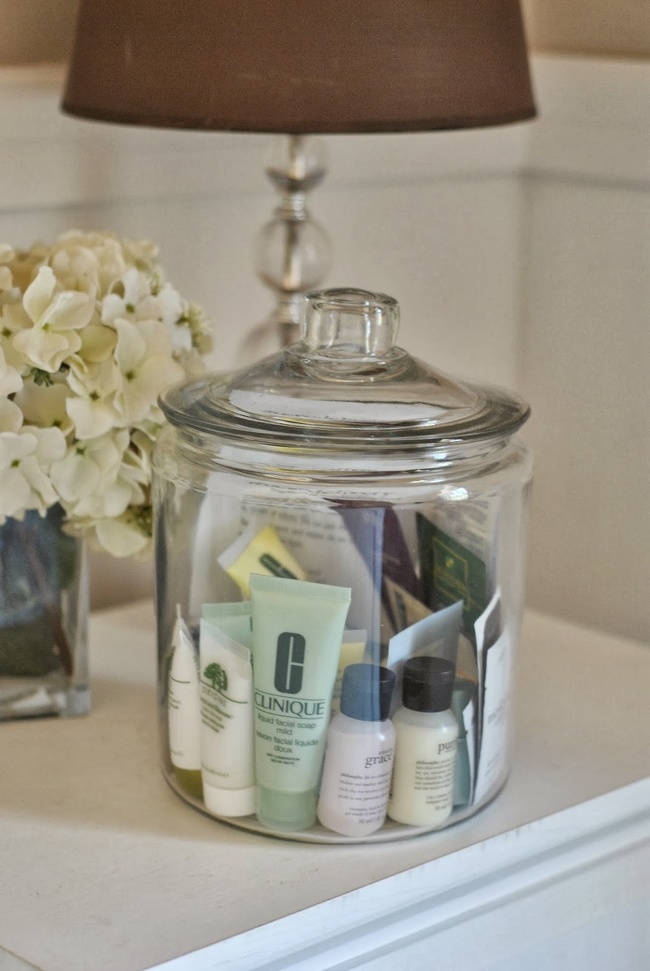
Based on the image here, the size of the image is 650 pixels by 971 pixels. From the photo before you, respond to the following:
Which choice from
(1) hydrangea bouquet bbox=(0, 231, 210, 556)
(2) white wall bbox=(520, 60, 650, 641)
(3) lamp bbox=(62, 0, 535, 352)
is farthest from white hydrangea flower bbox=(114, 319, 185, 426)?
(2) white wall bbox=(520, 60, 650, 641)

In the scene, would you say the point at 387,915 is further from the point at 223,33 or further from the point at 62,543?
the point at 223,33

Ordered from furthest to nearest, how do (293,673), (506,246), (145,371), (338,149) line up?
(506,246), (338,149), (145,371), (293,673)

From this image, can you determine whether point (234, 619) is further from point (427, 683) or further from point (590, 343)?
point (590, 343)

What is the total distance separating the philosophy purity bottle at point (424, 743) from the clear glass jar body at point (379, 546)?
11 mm

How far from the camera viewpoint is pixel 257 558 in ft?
2.21

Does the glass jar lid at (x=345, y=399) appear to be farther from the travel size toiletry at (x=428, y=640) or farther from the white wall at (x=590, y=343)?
the white wall at (x=590, y=343)

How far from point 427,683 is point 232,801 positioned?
12 centimetres

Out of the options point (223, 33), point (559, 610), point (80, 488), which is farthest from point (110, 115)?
point (559, 610)

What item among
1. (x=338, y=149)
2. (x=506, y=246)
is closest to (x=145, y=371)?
(x=338, y=149)

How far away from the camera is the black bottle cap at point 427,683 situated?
24.1 inches

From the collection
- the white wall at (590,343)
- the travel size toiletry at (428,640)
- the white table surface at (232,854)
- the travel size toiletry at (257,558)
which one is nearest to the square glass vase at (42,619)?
the white table surface at (232,854)

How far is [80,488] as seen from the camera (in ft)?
2.31

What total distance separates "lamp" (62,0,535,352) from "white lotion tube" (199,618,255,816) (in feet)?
0.89

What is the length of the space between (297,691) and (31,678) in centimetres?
23
